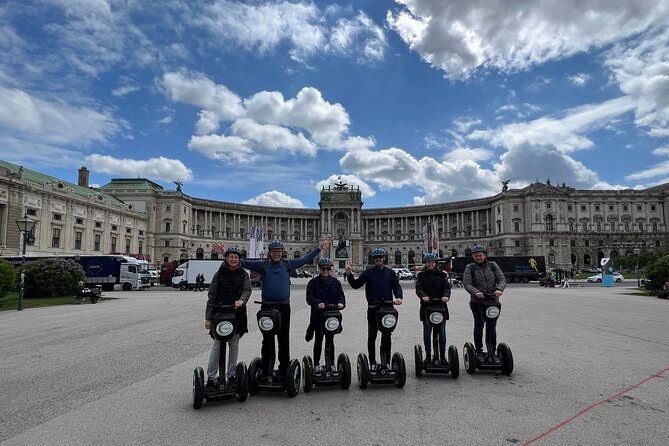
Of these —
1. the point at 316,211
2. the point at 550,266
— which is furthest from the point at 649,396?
the point at 316,211

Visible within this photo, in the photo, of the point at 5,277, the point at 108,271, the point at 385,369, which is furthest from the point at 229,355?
the point at 108,271

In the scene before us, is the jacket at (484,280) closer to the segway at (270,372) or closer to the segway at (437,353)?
the segway at (437,353)

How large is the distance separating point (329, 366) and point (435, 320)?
6.82 feet

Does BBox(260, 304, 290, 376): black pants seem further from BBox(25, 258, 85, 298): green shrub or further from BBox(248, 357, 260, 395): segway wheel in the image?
BBox(25, 258, 85, 298): green shrub

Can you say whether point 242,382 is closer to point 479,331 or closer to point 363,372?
point 363,372

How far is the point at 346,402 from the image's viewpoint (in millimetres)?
6230

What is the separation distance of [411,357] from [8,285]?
22.5 m

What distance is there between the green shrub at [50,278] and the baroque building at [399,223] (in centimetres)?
4270

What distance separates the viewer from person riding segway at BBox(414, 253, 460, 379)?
7414mm

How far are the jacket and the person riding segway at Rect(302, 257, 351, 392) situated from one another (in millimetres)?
2659

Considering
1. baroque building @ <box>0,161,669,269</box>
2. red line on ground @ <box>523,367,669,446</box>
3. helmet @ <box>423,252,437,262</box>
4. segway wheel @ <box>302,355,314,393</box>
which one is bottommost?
red line on ground @ <box>523,367,669,446</box>

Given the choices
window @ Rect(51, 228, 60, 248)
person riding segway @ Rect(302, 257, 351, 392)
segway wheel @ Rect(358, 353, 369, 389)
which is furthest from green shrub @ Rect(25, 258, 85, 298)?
window @ Rect(51, 228, 60, 248)

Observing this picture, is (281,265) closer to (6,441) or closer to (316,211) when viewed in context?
(6,441)

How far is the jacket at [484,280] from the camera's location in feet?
25.8
